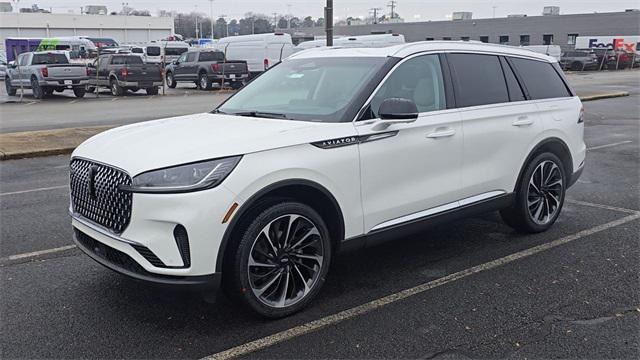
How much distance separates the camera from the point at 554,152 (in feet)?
19.8

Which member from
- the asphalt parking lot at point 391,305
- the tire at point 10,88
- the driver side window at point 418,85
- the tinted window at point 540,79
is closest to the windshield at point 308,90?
the driver side window at point 418,85

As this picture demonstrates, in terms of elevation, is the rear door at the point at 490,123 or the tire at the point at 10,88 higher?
the rear door at the point at 490,123

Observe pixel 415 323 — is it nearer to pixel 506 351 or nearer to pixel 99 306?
pixel 506 351

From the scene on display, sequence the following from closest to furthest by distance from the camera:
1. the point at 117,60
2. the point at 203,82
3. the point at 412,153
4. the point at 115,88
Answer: the point at 412,153
the point at 115,88
the point at 117,60
the point at 203,82

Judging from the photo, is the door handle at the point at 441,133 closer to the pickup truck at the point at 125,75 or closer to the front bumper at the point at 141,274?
the front bumper at the point at 141,274

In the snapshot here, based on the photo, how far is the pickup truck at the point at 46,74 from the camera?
23.0 meters

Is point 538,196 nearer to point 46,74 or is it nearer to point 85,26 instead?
point 46,74

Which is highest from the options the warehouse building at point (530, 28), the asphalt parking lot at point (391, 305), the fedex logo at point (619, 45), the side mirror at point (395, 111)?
the warehouse building at point (530, 28)

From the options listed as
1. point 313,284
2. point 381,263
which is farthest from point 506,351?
point 381,263

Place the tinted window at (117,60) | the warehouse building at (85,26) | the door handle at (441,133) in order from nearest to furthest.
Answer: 1. the door handle at (441,133)
2. the tinted window at (117,60)
3. the warehouse building at (85,26)

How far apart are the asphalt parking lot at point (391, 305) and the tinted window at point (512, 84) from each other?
1353 mm

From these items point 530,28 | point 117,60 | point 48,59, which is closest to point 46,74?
point 48,59

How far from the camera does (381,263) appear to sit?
203 inches

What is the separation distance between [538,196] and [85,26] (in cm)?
9121
